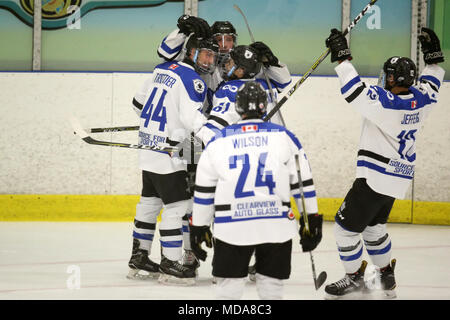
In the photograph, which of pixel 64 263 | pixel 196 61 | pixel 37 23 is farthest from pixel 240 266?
pixel 37 23

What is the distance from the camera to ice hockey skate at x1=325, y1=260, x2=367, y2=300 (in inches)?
180

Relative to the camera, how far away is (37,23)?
8.04 m

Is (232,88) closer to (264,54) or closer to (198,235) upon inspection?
(264,54)

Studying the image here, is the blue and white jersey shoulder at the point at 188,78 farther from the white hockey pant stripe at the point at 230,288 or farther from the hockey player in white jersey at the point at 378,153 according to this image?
the white hockey pant stripe at the point at 230,288

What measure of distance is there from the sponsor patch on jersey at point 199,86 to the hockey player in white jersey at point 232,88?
25cm

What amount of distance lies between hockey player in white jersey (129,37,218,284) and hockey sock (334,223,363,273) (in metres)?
0.96

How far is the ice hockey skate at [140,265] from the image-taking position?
5.07 meters

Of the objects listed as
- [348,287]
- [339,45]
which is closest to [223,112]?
[339,45]

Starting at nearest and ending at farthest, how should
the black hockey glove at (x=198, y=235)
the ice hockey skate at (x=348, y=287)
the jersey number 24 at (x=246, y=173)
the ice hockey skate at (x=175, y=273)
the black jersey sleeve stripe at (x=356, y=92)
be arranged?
the jersey number 24 at (x=246, y=173) < the black hockey glove at (x=198, y=235) < the black jersey sleeve stripe at (x=356, y=92) < the ice hockey skate at (x=348, y=287) < the ice hockey skate at (x=175, y=273)

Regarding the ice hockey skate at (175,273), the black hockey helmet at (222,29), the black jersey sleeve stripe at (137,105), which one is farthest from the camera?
the black jersey sleeve stripe at (137,105)

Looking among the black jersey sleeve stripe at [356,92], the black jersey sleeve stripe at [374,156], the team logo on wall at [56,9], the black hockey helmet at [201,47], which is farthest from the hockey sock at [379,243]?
the team logo on wall at [56,9]

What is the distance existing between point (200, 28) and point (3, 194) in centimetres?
358
